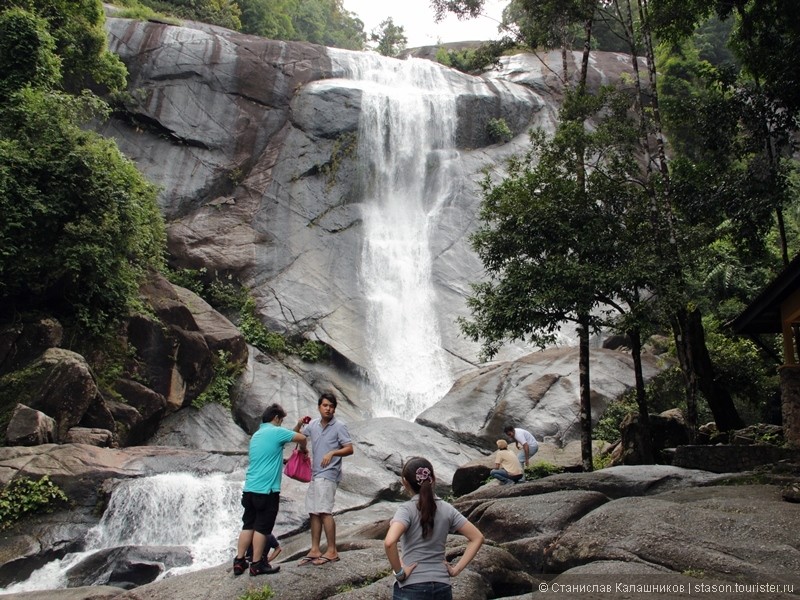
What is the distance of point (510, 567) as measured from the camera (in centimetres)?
727

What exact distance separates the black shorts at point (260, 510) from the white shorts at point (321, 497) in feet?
1.15

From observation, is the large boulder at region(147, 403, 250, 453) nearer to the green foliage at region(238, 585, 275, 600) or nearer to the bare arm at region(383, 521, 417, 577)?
the green foliage at region(238, 585, 275, 600)

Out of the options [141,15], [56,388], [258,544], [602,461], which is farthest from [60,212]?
[141,15]

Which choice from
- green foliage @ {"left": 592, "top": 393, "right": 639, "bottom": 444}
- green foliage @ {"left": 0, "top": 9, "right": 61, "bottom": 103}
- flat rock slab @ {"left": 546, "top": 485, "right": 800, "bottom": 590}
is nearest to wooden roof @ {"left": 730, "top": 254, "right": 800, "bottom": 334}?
flat rock slab @ {"left": 546, "top": 485, "right": 800, "bottom": 590}

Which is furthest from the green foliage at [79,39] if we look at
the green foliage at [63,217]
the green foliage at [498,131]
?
the green foliage at [498,131]

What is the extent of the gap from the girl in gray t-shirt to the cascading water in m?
7.89

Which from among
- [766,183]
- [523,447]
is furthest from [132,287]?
[766,183]

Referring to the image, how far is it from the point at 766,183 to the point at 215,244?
19380 millimetres

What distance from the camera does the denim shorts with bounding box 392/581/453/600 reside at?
4273 millimetres

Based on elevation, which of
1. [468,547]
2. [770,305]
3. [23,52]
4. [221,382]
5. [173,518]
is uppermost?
[23,52]

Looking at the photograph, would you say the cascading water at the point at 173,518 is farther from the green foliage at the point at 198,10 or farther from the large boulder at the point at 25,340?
the green foliage at the point at 198,10

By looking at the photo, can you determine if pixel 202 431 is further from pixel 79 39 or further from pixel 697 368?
pixel 79 39

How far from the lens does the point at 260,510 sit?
643 cm

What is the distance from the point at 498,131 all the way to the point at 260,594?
29292mm
